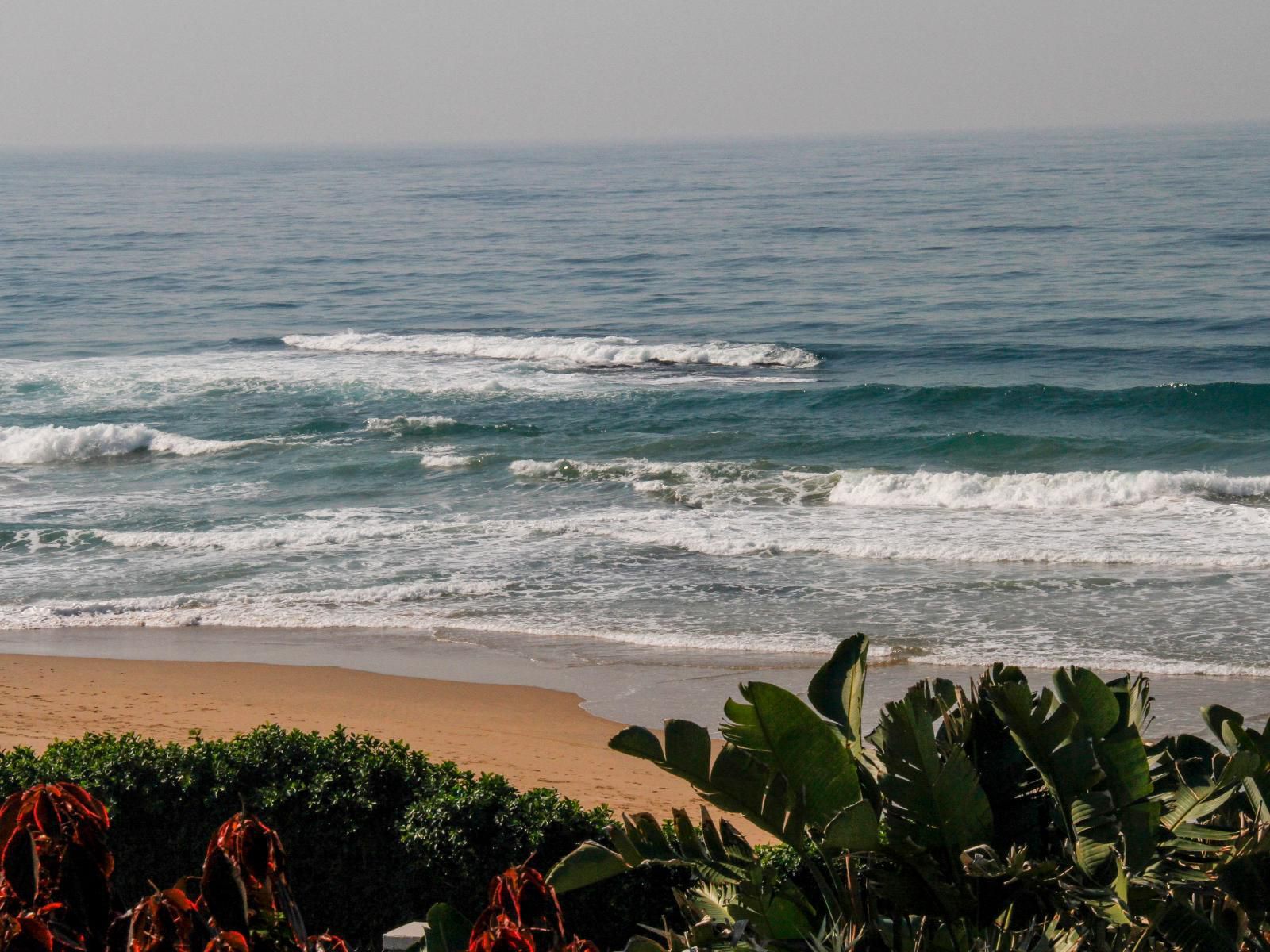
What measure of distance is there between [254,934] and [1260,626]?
37.7ft

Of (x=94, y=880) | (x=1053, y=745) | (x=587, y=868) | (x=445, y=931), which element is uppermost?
(x=1053, y=745)

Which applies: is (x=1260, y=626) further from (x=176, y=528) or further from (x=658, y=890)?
Result: (x=176, y=528)

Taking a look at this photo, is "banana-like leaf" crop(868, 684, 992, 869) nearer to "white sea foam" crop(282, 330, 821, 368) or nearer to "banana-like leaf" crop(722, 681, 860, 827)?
"banana-like leaf" crop(722, 681, 860, 827)

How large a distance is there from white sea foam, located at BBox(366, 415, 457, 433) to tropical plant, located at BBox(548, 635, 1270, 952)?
2011 cm

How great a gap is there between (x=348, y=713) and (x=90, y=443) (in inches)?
588

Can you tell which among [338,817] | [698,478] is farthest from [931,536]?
[338,817]

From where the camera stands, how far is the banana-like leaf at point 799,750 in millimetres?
3522

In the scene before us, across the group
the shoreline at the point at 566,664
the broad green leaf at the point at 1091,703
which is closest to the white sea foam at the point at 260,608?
the shoreline at the point at 566,664

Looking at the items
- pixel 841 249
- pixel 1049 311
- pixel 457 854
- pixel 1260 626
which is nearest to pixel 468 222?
pixel 841 249

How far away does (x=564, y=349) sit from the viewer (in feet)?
101

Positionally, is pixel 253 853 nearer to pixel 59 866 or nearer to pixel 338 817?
pixel 59 866

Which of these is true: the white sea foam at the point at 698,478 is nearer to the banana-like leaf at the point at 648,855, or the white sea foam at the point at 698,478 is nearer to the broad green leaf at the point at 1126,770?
the banana-like leaf at the point at 648,855

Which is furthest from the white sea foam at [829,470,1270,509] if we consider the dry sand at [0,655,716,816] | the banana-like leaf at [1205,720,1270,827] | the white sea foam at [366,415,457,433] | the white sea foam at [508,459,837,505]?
the banana-like leaf at [1205,720,1270,827]

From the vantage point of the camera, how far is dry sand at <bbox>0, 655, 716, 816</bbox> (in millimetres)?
8859
